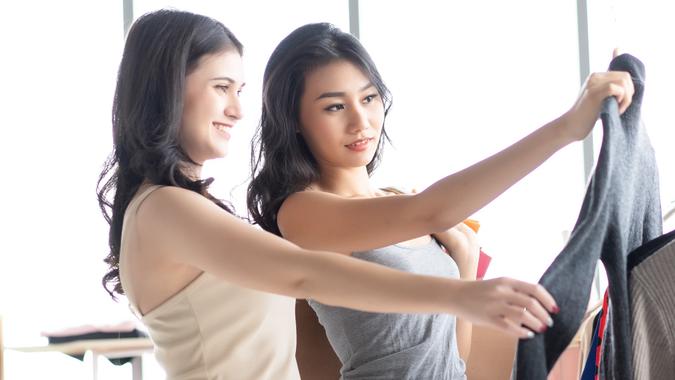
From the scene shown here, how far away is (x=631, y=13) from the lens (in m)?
5.95

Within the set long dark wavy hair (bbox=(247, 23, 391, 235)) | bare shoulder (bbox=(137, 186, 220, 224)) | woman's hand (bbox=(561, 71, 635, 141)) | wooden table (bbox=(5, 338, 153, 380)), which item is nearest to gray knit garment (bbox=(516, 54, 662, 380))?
woman's hand (bbox=(561, 71, 635, 141))

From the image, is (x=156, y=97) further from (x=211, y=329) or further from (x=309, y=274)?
(x=309, y=274)

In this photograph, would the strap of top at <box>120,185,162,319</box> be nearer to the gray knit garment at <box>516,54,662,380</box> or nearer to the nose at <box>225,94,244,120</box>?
the nose at <box>225,94,244,120</box>

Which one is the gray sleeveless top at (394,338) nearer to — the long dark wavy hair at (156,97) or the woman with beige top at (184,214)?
the woman with beige top at (184,214)

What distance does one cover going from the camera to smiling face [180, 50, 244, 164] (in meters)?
1.73

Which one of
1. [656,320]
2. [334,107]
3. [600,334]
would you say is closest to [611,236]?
[656,320]

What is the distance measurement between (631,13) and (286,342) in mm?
4755

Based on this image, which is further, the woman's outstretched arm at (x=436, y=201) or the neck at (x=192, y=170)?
the neck at (x=192, y=170)

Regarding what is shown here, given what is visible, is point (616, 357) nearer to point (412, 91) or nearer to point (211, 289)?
point (211, 289)

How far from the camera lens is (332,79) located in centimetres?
201

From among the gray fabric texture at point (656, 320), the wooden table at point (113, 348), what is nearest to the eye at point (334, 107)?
the gray fabric texture at point (656, 320)

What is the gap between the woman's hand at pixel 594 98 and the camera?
1393 mm

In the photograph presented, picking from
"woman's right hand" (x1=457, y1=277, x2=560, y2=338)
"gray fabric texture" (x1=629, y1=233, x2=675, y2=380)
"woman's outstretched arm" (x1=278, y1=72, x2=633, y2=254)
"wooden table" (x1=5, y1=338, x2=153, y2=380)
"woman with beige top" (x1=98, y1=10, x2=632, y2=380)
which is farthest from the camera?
"wooden table" (x1=5, y1=338, x2=153, y2=380)

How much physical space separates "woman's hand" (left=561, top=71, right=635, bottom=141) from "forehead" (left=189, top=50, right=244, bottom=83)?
62 centimetres
